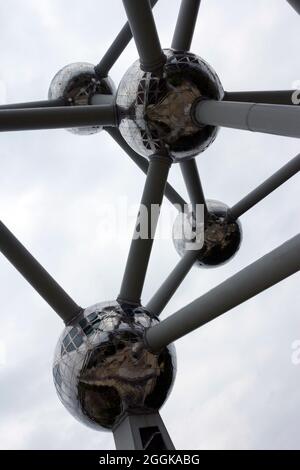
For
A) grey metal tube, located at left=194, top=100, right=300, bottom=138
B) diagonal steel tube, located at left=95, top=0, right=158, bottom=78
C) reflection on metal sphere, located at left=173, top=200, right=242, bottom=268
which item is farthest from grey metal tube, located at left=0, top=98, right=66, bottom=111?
grey metal tube, located at left=194, top=100, right=300, bottom=138

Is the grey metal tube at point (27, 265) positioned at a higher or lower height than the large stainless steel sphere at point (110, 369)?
higher

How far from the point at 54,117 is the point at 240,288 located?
10.1ft

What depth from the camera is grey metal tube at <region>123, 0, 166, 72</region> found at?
501cm

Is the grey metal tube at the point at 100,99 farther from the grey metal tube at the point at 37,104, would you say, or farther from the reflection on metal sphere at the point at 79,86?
the grey metal tube at the point at 37,104

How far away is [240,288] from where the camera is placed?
4.12 meters

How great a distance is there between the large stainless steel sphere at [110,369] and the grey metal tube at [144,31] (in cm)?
257

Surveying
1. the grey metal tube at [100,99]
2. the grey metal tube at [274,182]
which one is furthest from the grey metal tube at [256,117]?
the grey metal tube at [100,99]

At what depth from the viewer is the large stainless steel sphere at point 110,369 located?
5.44m

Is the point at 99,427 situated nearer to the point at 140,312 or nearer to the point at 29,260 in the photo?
the point at 140,312

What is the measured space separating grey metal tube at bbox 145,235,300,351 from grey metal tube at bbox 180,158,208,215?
3962mm

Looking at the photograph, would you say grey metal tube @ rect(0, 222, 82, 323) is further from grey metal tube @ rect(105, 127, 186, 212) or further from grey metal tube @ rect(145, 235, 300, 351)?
grey metal tube @ rect(105, 127, 186, 212)

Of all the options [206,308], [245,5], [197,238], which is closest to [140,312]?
[206,308]

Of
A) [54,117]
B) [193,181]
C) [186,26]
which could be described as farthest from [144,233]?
[186,26]
